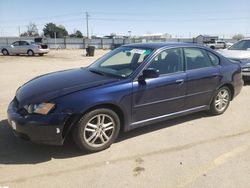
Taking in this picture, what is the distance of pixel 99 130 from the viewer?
4145 millimetres

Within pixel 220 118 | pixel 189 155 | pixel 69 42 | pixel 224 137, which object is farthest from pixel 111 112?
pixel 69 42

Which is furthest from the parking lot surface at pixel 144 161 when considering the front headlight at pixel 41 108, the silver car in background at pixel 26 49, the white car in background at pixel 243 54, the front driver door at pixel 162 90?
the silver car in background at pixel 26 49

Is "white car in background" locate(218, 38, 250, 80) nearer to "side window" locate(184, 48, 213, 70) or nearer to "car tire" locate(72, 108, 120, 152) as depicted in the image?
"side window" locate(184, 48, 213, 70)

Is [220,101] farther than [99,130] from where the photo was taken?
Yes

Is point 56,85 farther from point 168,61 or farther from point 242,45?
point 242,45

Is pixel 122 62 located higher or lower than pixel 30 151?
higher

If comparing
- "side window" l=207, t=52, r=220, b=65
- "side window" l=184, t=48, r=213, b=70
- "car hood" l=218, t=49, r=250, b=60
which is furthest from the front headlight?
"car hood" l=218, t=49, r=250, b=60

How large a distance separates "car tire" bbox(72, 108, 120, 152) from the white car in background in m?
6.40

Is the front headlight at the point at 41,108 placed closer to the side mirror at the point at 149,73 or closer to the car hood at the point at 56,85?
the car hood at the point at 56,85

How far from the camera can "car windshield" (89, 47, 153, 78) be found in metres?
4.67

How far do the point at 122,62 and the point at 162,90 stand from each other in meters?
1.06

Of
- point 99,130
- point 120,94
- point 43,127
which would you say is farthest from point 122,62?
point 43,127

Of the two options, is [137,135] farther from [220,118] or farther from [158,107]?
[220,118]

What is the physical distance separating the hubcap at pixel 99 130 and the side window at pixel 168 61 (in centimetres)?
118
